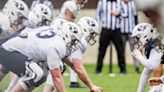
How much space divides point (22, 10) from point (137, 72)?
651 centimetres

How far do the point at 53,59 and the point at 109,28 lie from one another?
24.9ft

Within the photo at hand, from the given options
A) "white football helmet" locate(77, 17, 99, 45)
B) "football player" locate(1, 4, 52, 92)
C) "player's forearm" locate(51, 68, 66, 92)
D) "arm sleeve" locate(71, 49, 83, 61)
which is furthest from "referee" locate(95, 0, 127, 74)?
"player's forearm" locate(51, 68, 66, 92)

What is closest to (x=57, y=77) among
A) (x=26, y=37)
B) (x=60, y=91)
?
(x=60, y=91)

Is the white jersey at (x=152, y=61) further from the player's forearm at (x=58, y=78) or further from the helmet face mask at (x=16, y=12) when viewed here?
the helmet face mask at (x=16, y=12)

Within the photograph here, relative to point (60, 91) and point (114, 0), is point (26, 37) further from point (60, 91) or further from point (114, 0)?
point (114, 0)

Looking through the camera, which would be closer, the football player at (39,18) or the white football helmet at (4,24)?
the white football helmet at (4,24)

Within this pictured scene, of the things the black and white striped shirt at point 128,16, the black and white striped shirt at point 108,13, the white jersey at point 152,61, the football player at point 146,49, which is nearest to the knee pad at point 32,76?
the football player at point 146,49

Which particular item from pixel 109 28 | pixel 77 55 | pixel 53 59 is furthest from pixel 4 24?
pixel 109 28

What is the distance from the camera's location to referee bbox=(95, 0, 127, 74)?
1255 centimetres

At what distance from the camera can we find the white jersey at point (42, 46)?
519cm

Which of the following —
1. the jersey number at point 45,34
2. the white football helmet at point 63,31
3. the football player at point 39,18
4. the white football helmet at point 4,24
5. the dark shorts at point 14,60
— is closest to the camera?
the dark shorts at point 14,60

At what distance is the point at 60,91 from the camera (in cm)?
529

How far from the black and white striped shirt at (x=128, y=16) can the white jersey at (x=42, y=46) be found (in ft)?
23.6

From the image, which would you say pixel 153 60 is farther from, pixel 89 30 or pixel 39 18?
pixel 39 18
